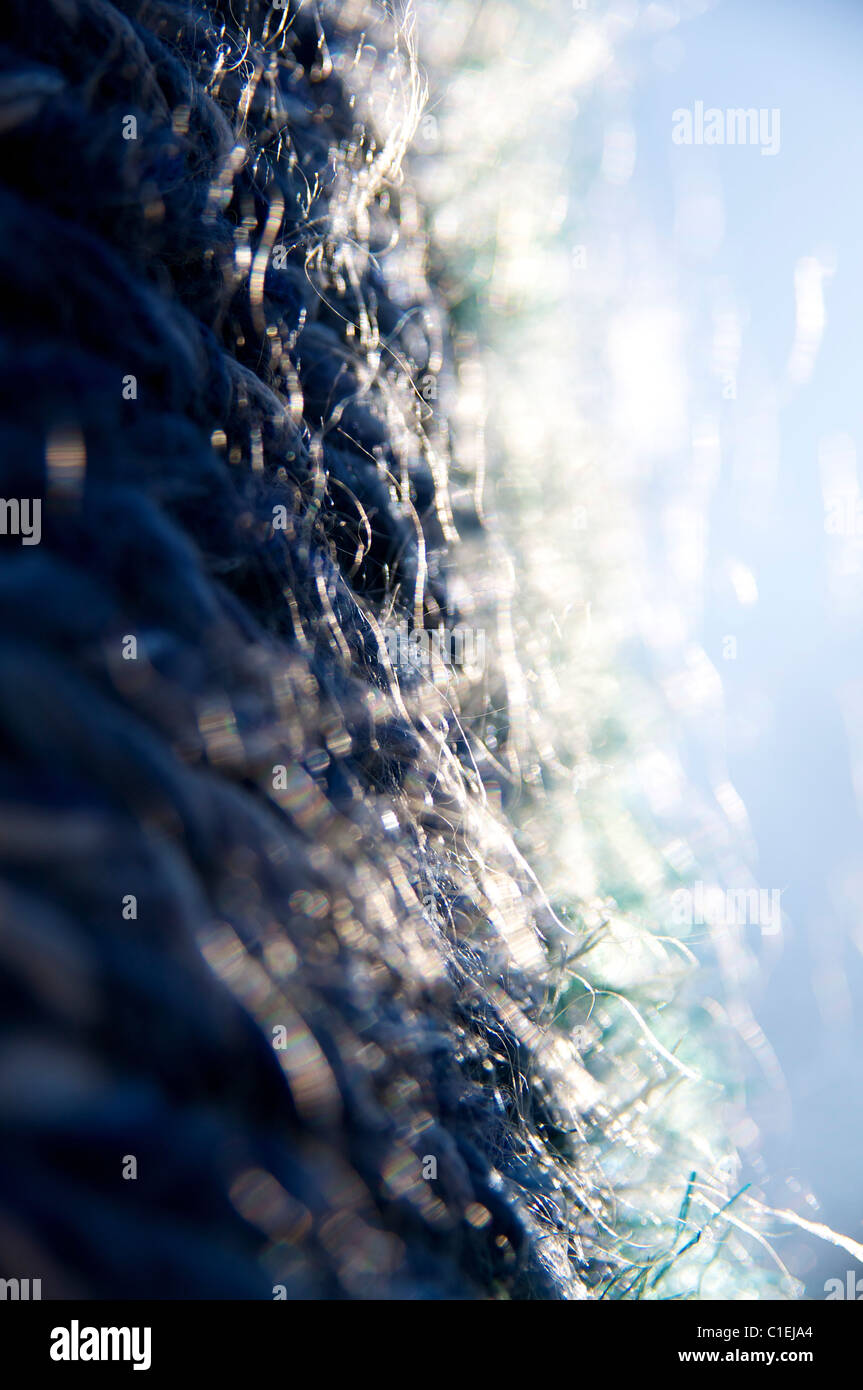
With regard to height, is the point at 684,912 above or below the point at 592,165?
below

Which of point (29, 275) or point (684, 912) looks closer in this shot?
point (29, 275)

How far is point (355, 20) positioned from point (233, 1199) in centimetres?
86

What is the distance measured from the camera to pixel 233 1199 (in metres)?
0.27

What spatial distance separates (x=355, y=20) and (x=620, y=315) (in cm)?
43

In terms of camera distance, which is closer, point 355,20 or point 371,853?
point 371,853

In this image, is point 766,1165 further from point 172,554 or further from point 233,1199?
point 172,554

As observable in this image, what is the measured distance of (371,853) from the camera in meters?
0.43

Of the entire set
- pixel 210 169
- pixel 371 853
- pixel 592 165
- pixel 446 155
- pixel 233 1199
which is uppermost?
pixel 592 165

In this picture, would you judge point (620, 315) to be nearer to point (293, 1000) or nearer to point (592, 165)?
point (592, 165)

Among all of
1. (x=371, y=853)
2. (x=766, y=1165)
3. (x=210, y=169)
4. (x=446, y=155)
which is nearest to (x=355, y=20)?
(x=446, y=155)
